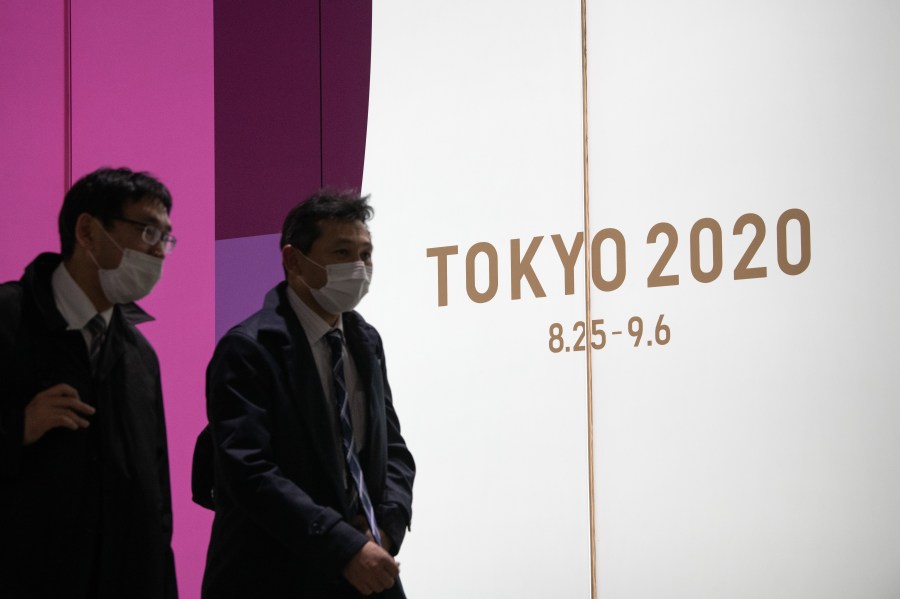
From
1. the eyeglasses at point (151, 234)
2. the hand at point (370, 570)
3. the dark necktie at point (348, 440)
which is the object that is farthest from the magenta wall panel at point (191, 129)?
the hand at point (370, 570)

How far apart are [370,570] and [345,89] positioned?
2190mm

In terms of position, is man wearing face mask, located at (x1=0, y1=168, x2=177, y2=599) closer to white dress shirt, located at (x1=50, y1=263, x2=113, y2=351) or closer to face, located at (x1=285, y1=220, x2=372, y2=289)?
white dress shirt, located at (x1=50, y1=263, x2=113, y2=351)

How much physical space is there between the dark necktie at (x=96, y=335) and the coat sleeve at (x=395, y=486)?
28.8 inches

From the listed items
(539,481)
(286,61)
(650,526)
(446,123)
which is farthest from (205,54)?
(650,526)

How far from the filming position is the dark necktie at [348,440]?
2656mm

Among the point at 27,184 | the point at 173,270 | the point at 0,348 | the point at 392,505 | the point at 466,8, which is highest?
the point at 466,8

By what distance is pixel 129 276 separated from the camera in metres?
2.66

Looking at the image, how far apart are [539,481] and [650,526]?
0.44m

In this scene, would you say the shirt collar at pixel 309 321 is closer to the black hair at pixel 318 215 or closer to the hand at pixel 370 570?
the black hair at pixel 318 215

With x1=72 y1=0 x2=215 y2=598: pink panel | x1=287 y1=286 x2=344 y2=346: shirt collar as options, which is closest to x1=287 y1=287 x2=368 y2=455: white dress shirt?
x1=287 y1=286 x2=344 y2=346: shirt collar

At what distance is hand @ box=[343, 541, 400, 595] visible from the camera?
2453 mm

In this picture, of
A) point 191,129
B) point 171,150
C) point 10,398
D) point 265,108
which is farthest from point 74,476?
point 265,108

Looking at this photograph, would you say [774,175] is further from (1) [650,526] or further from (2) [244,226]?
(2) [244,226]

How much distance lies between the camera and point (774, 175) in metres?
3.67
